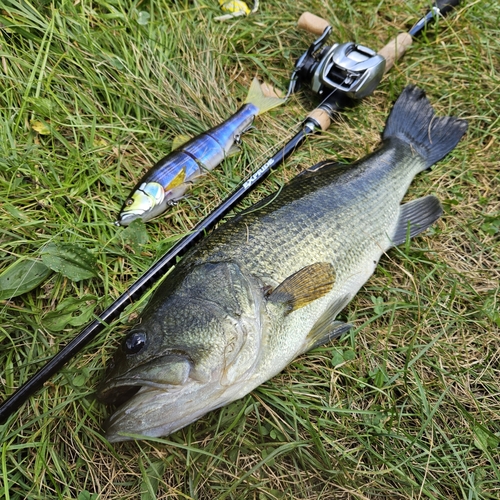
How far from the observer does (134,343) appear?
6.46ft

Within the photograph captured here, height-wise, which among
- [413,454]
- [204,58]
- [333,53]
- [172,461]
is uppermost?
[333,53]

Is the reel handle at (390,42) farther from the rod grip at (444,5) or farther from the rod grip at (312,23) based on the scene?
the rod grip at (444,5)

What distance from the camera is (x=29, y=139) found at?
2967 mm

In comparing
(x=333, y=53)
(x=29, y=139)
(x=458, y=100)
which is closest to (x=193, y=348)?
(x=29, y=139)

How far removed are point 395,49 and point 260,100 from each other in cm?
122

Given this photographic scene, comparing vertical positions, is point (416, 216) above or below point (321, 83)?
below

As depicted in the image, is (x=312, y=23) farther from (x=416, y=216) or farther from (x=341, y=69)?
(x=416, y=216)

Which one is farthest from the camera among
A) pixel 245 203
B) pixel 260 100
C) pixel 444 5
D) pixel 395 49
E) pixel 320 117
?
pixel 444 5

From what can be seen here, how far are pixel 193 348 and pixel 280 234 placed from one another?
0.81m

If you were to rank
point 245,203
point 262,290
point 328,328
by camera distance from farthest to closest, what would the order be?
1. point 245,203
2. point 328,328
3. point 262,290

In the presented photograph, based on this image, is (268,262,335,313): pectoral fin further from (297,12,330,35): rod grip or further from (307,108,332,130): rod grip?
(297,12,330,35): rod grip

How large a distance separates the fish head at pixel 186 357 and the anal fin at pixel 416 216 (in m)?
1.26

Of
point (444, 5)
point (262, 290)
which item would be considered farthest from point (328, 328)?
point (444, 5)

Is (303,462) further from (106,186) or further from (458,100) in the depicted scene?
(458,100)
